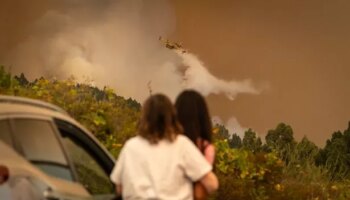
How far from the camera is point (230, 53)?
47.4ft

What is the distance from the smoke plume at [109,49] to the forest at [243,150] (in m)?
0.55

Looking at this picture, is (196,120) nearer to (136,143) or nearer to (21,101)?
(136,143)

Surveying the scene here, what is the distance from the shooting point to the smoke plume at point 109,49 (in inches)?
521

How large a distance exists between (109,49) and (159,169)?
29.5 ft

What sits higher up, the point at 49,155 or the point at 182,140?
the point at 182,140

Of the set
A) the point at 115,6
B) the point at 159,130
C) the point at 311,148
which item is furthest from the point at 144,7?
the point at 159,130

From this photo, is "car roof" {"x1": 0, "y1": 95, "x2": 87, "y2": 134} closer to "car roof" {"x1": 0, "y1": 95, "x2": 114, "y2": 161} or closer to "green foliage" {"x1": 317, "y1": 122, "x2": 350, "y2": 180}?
"car roof" {"x1": 0, "y1": 95, "x2": 114, "y2": 161}

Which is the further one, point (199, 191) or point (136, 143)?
point (199, 191)

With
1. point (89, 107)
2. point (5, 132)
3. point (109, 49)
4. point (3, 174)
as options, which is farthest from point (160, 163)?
point (109, 49)

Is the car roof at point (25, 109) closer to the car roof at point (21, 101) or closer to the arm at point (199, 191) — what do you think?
the car roof at point (21, 101)

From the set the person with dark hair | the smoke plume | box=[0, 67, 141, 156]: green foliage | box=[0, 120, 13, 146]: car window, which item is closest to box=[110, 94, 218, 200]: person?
box=[0, 120, 13, 146]: car window

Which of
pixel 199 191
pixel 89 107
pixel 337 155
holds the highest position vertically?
pixel 337 155

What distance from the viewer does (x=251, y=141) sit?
14000mm

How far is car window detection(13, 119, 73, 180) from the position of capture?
4418 millimetres
